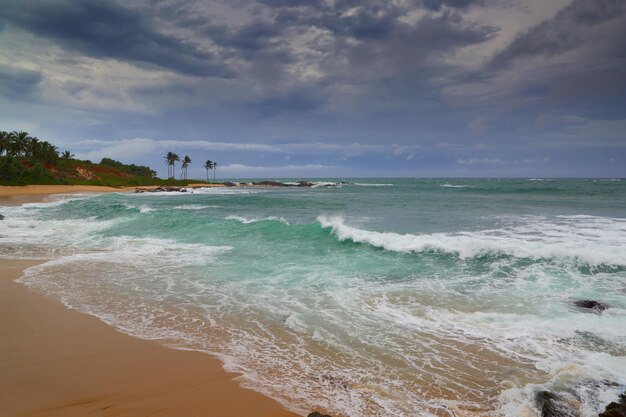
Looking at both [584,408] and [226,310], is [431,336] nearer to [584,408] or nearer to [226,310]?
[584,408]

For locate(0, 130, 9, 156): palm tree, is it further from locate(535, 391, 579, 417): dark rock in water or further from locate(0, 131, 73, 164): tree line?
locate(535, 391, 579, 417): dark rock in water

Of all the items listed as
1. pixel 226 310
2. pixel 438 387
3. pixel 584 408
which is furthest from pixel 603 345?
pixel 226 310

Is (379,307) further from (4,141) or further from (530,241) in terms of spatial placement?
(4,141)

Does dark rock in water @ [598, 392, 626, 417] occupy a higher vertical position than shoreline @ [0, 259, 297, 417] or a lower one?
higher

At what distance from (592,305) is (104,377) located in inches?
388

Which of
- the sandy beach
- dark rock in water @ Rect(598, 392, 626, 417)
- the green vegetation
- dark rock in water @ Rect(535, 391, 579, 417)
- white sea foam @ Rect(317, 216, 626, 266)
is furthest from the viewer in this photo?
the green vegetation

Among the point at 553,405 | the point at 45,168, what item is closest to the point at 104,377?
the point at 553,405

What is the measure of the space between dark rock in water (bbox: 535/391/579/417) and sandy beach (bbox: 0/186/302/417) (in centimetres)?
315

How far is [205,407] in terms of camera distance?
463cm

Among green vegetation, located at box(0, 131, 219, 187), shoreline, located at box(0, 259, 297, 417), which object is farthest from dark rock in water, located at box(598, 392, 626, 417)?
green vegetation, located at box(0, 131, 219, 187)

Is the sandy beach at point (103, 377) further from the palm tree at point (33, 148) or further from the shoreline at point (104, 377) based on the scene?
the palm tree at point (33, 148)

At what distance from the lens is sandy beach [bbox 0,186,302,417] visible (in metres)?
4.57

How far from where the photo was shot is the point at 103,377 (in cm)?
533

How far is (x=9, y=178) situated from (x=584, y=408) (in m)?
82.2
